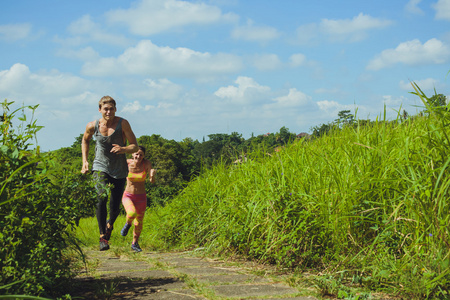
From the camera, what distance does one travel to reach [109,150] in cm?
589

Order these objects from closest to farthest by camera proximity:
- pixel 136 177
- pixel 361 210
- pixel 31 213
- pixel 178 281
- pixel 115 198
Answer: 1. pixel 31 213
2. pixel 361 210
3. pixel 178 281
4. pixel 115 198
5. pixel 136 177

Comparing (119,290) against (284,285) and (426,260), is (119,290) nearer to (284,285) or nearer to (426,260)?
(284,285)

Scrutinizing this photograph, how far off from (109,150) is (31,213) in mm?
2893

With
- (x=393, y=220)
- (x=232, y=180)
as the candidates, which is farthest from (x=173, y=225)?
(x=393, y=220)

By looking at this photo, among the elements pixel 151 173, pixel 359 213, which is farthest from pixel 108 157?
pixel 359 213

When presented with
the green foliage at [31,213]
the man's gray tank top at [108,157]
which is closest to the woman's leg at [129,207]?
the man's gray tank top at [108,157]

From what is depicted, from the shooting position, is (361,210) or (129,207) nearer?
(361,210)

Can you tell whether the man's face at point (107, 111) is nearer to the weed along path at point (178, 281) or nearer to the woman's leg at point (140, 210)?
the woman's leg at point (140, 210)

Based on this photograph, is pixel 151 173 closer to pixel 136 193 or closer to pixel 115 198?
pixel 136 193

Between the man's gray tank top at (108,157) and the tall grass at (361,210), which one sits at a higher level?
the man's gray tank top at (108,157)

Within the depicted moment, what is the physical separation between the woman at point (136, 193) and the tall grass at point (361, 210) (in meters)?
1.41

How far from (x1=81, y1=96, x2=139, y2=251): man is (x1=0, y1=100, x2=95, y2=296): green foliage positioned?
2.44 meters

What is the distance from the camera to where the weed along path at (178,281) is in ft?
11.3

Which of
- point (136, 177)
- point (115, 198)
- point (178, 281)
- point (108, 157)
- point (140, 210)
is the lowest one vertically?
point (178, 281)
